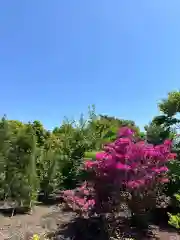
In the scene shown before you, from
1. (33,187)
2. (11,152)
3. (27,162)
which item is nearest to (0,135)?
(11,152)

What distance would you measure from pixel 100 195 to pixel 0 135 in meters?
3.11

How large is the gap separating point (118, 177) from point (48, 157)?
415 centimetres

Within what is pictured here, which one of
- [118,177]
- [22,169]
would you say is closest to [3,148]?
[22,169]

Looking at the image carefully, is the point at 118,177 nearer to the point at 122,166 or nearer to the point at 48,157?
the point at 122,166

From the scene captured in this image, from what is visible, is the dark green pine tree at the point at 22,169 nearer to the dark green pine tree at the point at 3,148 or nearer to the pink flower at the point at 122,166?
the dark green pine tree at the point at 3,148

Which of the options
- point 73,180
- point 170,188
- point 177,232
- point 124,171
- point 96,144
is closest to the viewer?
point 124,171

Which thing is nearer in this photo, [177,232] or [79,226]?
[79,226]

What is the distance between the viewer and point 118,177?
17.0 ft

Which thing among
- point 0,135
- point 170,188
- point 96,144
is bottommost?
point 170,188

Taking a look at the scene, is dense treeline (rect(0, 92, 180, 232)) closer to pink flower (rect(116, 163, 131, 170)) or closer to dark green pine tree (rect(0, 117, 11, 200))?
dark green pine tree (rect(0, 117, 11, 200))

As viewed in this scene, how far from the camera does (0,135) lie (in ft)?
22.3

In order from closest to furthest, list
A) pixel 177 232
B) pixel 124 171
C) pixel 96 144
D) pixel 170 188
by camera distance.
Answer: pixel 124 171, pixel 177 232, pixel 170 188, pixel 96 144

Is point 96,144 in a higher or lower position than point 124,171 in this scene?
higher

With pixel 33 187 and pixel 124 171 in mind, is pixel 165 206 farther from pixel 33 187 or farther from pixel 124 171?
pixel 33 187
